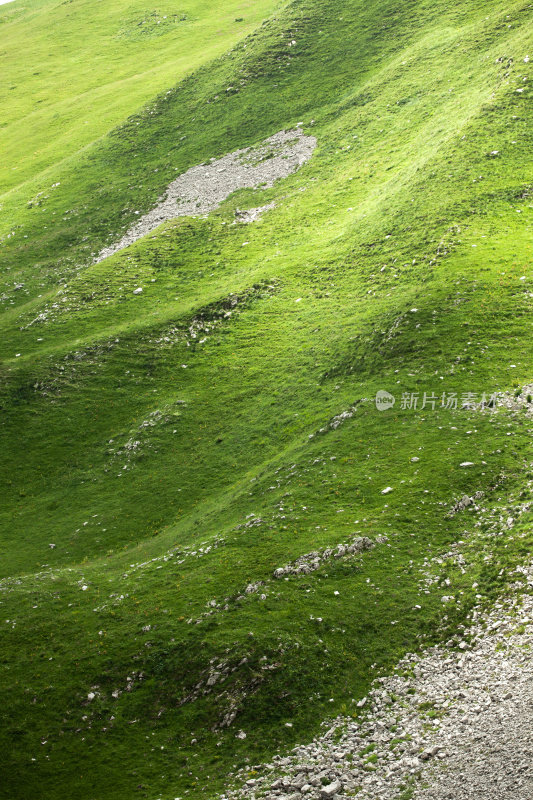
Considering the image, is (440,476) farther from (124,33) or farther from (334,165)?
(124,33)

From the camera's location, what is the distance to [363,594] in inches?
933

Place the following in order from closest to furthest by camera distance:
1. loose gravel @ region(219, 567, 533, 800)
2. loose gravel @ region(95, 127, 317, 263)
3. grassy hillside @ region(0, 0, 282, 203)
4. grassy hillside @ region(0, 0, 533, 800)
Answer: loose gravel @ region(219, 567, 533, 800), grassy hillside @ region(0, 0, 533, 800), loose gravel @ region(95, 127, 317, 263), grassy hillside @ region(0, 0, 282, 203)

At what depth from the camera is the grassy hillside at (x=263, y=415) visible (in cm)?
2223

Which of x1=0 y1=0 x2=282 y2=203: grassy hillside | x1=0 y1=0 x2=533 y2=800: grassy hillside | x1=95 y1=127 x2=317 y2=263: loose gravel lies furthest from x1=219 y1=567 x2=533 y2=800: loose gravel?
x1=0 y1=0 x2=282 y2=203: grassy hillside

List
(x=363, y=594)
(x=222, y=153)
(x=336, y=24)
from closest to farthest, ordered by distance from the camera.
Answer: (x=363, y=594) < (x=222, y=153) < (x=336, y=24)

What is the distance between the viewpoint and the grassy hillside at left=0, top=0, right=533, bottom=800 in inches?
875

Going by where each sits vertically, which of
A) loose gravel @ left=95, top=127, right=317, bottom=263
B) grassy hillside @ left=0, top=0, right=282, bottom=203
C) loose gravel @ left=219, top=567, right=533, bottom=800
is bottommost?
loose gravel @ left=219, top=567, right=533, bottom=800

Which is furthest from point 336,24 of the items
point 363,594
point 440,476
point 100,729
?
point 100,729

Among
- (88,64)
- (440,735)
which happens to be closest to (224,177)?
(440,735)

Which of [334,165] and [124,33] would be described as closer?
[334,165]

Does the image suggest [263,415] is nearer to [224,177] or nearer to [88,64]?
[224,177]

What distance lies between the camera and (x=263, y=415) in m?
40.5

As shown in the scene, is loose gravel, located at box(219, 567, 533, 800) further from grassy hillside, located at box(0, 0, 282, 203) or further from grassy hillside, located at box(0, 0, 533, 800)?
grassy hillside, located at box(0, 0, 282, 203)

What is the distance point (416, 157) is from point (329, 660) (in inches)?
1963
